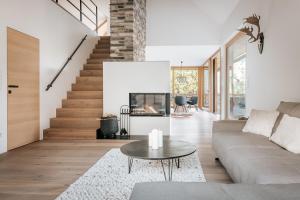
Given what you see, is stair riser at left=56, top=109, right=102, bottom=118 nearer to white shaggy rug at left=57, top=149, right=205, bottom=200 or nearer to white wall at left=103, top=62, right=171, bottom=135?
white wall at left=103, top=62, right=171, bottom=135

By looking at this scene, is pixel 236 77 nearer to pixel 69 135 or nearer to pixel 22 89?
pixel 69 135

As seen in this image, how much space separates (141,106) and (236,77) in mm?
2439

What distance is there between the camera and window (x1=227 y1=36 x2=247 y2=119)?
5340mm

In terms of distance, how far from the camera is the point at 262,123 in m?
2.87

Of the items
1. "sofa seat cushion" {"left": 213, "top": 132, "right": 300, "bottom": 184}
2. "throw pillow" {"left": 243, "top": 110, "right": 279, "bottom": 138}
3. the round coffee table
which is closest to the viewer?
"sofa seat cushion" {"left": 213, "top": 132, "right": 300, "bottom": 184}

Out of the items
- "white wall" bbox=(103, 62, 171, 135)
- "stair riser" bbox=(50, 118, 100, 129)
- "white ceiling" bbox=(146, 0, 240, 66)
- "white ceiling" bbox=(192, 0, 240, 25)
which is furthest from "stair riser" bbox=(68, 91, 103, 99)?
"white ceiling" bbox=(192, 0, 240, 25)

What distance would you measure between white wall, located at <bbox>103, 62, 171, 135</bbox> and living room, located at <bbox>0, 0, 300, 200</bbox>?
2 centimetres

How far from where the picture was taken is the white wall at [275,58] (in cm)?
301

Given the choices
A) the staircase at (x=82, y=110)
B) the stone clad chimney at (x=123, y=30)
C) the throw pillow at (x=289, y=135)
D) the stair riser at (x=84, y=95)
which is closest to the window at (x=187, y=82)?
the staircase at (x=82, y=110)

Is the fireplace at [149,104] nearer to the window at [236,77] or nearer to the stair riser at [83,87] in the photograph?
the stair riser at [83,87]

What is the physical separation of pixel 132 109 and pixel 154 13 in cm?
379

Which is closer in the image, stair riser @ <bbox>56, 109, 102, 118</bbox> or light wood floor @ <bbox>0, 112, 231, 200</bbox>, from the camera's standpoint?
light wood floor @ <bbox>0, 112, 231, 200</bbox>

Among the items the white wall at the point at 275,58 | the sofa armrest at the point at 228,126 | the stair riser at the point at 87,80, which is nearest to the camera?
the white wall at the point at 275,58

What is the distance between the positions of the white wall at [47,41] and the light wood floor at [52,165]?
639mm
